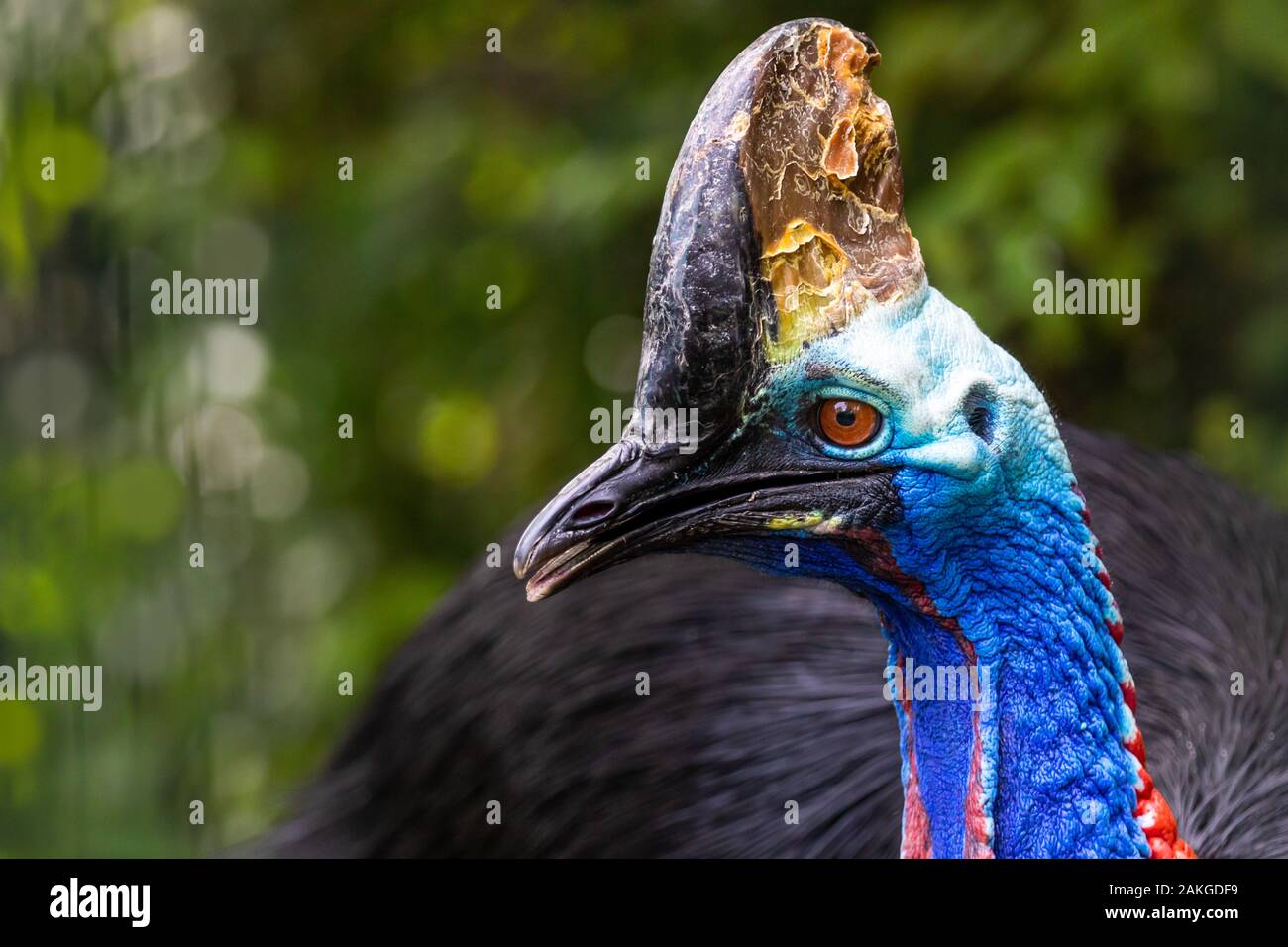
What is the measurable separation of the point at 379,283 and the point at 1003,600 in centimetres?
223

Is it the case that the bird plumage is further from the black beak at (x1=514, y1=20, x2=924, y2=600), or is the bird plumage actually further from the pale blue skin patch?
the black beak at (x1=514, y1=20, x2=924, y2=600)

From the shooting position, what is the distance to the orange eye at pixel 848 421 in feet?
4.42

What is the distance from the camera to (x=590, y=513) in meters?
1.34

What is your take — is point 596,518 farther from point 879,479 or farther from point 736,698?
point 736,698

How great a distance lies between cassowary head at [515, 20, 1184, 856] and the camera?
1322 mm

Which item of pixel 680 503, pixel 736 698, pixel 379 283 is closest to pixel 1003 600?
pixel 680 503

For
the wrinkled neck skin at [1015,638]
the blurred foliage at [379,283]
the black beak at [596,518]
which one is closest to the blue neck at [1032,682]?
the wrinkled neck skin at [1015,638]

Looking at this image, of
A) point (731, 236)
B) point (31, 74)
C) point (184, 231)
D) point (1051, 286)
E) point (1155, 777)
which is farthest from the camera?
point (184, 231)

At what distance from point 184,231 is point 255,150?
0.26 m

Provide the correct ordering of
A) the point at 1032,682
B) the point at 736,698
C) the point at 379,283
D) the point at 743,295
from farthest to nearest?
the point at 379,283 → the point at 736,698 → the point at 1032,682 → the point at 743,295

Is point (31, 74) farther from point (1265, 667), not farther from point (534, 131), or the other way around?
point (1265, 667)

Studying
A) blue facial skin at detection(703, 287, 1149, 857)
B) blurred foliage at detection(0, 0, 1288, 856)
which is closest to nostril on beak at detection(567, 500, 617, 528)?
blue facial skin at detection(703, 287, 1149, 857)

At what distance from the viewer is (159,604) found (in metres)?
3.38
